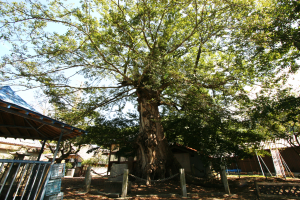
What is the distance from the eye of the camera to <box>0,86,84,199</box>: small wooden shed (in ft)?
11.7

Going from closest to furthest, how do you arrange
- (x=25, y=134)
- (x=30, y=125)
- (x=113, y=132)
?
(x=30, y=125), (x=25, y=134), (x=113, y=132)

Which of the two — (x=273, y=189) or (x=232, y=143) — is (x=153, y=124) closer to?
(x=232, y=143)

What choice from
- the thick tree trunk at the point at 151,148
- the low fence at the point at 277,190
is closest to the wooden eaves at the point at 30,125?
the thick tree trunk at the point at 151,148

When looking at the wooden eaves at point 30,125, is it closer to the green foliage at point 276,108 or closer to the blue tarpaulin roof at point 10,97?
the blue tarpaulin roof at point 10,97

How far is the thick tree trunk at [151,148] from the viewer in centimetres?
833

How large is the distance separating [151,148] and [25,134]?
18.7ft

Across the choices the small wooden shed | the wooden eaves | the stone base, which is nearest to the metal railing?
the small wooden shed

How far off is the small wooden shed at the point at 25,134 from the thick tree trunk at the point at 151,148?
4398mm

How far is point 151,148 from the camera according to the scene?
28.6ft

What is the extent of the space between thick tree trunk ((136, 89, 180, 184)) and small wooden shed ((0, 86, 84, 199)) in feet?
14.4

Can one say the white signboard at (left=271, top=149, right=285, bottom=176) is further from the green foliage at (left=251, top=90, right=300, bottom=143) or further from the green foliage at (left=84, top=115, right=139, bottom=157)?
the green foliage at (left=84, top=115, right=139, bottom=157)

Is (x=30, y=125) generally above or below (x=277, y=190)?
above

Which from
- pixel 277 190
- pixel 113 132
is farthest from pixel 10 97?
pixel 277 190

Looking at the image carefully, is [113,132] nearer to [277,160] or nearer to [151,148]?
[151,148]
